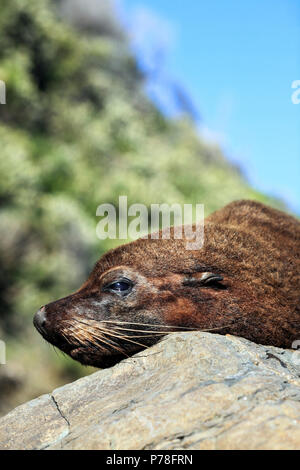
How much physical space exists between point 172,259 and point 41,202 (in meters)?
8.28

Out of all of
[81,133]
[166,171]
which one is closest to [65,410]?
[81,133]

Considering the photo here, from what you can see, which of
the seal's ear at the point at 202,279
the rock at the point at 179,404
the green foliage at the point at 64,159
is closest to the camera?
the rock at the point at 179,404

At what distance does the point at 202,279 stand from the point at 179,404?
4.21 feet

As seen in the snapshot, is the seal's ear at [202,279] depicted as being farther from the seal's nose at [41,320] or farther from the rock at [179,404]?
the seal's nose at [41,320]

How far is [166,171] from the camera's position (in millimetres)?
18125

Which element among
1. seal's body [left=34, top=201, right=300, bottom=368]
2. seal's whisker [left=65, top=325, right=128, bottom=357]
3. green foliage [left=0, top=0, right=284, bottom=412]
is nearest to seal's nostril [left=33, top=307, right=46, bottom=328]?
seal's body [left=34, top=201, right=300, bottom=368]

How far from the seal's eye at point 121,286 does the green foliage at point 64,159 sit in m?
5.70

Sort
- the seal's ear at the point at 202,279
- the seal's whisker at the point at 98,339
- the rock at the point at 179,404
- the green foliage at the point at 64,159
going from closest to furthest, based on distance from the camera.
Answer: the rock at the point at 179,404, the seal's whisker at the point at 98,339, the seal's ear at the point at 202,279, the green foliage at the point at 64,159

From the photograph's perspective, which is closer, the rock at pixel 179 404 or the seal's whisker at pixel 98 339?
the rock at pixel 179 404

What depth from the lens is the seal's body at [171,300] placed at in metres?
3.83

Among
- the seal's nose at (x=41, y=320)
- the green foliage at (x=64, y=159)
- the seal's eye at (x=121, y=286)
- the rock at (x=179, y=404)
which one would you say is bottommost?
the rock at (x=179, y=404)

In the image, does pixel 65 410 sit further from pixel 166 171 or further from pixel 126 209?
pixel 166 171

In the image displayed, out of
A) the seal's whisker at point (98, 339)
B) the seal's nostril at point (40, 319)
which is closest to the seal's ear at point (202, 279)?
the seal's whisker at point (98, 339)

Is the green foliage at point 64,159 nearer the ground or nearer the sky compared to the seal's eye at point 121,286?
nearer the sky
